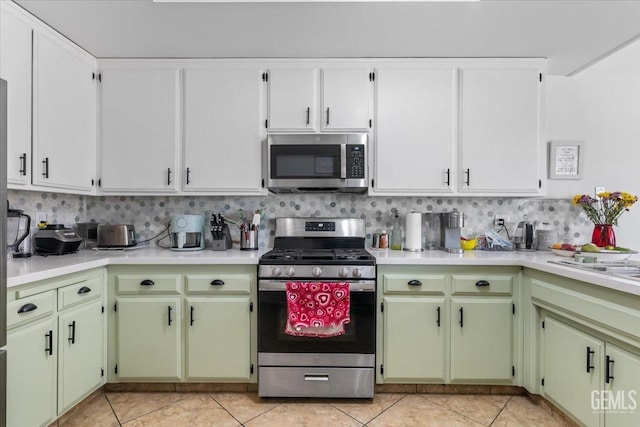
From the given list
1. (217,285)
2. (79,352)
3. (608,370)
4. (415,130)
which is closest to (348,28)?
(415,130)

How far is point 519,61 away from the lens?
2.43 meters

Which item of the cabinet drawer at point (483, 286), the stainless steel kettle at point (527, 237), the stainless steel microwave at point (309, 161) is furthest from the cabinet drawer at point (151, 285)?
the stainless steel kettle at point (527, 237)

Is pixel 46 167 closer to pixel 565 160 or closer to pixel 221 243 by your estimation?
pixel 221 243

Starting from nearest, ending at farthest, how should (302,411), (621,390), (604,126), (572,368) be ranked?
(621,390) → (572,368) → (302,411) → (604,126)

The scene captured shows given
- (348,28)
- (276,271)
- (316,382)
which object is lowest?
(316,382)

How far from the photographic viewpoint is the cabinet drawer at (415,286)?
214 centimetres

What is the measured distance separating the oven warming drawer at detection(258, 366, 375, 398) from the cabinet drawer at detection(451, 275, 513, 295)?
77 cm

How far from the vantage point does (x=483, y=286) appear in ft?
7.00

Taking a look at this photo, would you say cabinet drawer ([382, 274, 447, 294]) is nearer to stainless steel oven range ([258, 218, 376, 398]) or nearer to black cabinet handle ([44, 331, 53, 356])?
stainless steel oven range ([258, 218, 376, 398])

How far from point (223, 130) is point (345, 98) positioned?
947mm

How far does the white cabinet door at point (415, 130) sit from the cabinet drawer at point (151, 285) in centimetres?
156

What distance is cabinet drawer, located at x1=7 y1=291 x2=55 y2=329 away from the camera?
58.4 inches

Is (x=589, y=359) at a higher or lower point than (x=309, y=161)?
lower

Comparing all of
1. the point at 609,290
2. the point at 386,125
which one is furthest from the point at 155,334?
the point at 609,290
